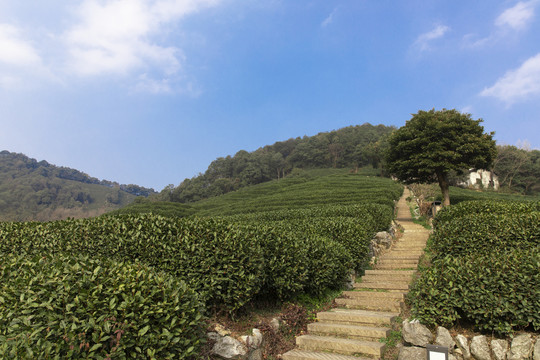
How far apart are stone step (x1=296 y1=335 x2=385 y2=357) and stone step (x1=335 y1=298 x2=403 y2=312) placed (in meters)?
1.52

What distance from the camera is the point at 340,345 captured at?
5035 millimetres

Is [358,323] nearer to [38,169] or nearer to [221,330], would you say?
[221,330]

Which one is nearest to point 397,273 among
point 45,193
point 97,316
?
point 97,316

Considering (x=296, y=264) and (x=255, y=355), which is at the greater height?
(x=296, y=264)

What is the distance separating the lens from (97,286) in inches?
126

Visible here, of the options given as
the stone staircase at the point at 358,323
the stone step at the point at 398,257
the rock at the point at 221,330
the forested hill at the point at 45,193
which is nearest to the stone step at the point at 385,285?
the stone staircase at the point at 358,323

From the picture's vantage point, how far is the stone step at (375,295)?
673 cm

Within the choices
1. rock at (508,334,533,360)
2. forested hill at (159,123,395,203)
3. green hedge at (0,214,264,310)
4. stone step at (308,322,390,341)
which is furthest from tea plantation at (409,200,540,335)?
forested hill at (159,123,395,203)

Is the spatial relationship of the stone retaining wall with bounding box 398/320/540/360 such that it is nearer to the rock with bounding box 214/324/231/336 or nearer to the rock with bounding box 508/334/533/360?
the rock with bounding box 508/334/533/360

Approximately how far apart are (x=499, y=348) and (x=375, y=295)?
295cm

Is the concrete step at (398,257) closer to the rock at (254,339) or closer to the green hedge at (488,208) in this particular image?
the green hedge at (488,208)

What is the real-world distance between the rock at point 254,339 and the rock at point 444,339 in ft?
8.34

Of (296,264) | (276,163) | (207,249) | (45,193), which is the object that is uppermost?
(276,163)

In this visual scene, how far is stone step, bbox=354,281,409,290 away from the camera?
752 centimetres
